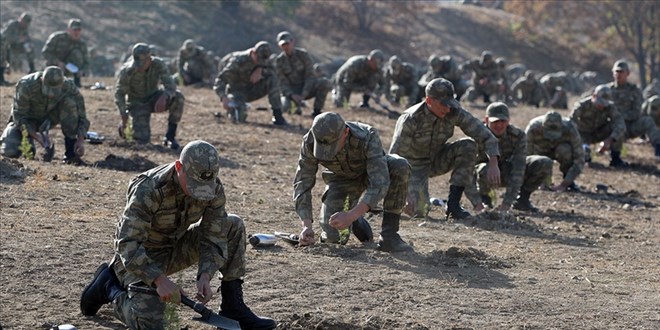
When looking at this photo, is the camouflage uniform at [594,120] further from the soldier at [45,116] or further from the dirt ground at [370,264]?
the soldier at [45,116]

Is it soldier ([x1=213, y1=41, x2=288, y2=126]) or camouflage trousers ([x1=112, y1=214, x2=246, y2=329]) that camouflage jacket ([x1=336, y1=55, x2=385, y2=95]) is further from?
camouflage trousers ([x1=112, y1=214, x2=246, y2=329])

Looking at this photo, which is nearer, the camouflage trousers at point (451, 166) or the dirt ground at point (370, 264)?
the dirt ground at point (370, 264)

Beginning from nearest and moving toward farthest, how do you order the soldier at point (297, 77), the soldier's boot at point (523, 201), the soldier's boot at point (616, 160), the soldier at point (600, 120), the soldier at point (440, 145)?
the soldier at point (440, 145)
the soldier's boot at point (523, 201)
the soldier at point (600, 120)
the soldier's boot at point (616, 160)
the soldier at point (297, 77)

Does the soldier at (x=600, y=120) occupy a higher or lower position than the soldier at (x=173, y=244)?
higher

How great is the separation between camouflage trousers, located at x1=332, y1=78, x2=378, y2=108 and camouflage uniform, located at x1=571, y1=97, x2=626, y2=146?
5.51m

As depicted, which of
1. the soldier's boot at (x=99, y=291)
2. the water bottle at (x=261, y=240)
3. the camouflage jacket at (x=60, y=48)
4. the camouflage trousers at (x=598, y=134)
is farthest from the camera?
the camouflage jacket at (x=60, y=48)

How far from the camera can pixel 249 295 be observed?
819 centimetres

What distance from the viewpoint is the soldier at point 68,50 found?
75.7 ft

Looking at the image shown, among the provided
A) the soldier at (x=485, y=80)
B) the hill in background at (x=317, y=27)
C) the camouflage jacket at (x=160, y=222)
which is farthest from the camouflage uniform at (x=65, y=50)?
the camouflage jacket at (x=160, y=222)

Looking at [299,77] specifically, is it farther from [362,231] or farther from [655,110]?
[362,231]

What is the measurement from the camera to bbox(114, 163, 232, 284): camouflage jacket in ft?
22.6

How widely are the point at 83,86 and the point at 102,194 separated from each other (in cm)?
1350

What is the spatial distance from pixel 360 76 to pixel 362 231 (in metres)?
13.4

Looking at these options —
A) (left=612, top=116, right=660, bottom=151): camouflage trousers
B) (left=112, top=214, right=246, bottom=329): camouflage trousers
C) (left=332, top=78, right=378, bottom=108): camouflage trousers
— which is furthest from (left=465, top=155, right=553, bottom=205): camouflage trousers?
(left=332, top=78, right=378, bottom=108): camouflage trousers
